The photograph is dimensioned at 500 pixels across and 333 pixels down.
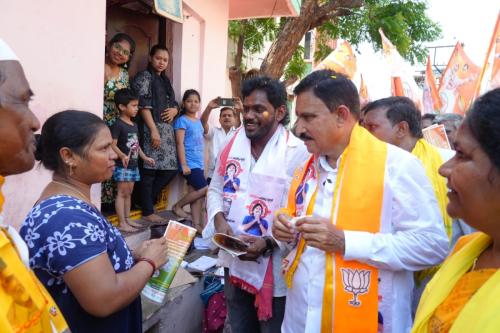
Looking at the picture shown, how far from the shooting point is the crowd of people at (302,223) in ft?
3.79

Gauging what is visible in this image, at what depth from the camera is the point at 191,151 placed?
17.0 feet

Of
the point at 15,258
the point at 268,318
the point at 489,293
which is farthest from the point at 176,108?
the point at 489,293

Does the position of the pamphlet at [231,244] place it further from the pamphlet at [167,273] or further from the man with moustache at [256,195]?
the pamphlet at [167,273]

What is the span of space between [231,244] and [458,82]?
598 centimetres

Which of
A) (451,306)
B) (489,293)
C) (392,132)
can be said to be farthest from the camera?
(392,132)

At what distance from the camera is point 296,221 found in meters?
1.84

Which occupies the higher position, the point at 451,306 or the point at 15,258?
the point at 15,258

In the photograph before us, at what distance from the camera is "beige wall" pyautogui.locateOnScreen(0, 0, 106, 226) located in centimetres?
281

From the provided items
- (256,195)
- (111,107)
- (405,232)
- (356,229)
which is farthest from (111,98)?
(405,232)

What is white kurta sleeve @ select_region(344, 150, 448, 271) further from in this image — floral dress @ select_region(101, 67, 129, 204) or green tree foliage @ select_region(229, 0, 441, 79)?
green tree foliage @ select_region(229, 0, 441, 79)

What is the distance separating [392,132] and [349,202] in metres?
1.45

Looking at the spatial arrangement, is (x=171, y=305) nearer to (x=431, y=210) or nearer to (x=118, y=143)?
(x=118, y=143)

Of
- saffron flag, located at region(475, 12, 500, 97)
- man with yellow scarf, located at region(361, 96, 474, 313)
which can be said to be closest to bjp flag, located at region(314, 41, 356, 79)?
saffron flag, located at region(475, 12, 500, 97)

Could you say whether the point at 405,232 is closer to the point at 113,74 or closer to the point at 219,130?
the point at 113,74
